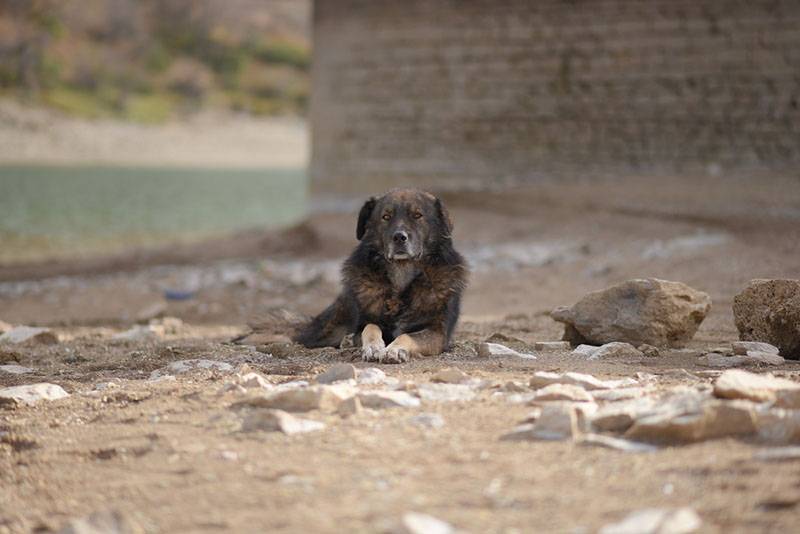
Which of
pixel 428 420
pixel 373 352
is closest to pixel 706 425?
pixel 428 420

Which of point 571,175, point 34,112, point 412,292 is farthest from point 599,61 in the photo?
point 34,112

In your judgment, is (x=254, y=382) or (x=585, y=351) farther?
(x=585, y=351)

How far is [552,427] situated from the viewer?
362 centimetres

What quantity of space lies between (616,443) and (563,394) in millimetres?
633

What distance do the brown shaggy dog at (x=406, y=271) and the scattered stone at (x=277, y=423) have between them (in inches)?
75.3

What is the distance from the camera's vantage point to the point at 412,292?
237 inches

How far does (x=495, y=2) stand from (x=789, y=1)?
4.37 m

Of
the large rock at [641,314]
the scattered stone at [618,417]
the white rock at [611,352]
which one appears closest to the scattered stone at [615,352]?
the white rock at [611,352]

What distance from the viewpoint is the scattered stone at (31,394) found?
473cm

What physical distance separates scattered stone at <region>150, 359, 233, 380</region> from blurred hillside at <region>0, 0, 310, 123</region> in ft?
203

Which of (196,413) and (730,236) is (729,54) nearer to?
(730,236)

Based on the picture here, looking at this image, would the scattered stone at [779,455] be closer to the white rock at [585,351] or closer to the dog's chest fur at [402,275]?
the white rock at [585,351]

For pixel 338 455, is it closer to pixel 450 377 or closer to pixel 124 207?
pixel 450 377

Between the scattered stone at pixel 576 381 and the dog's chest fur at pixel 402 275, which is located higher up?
the dog's chest fur at pixel 402 275
